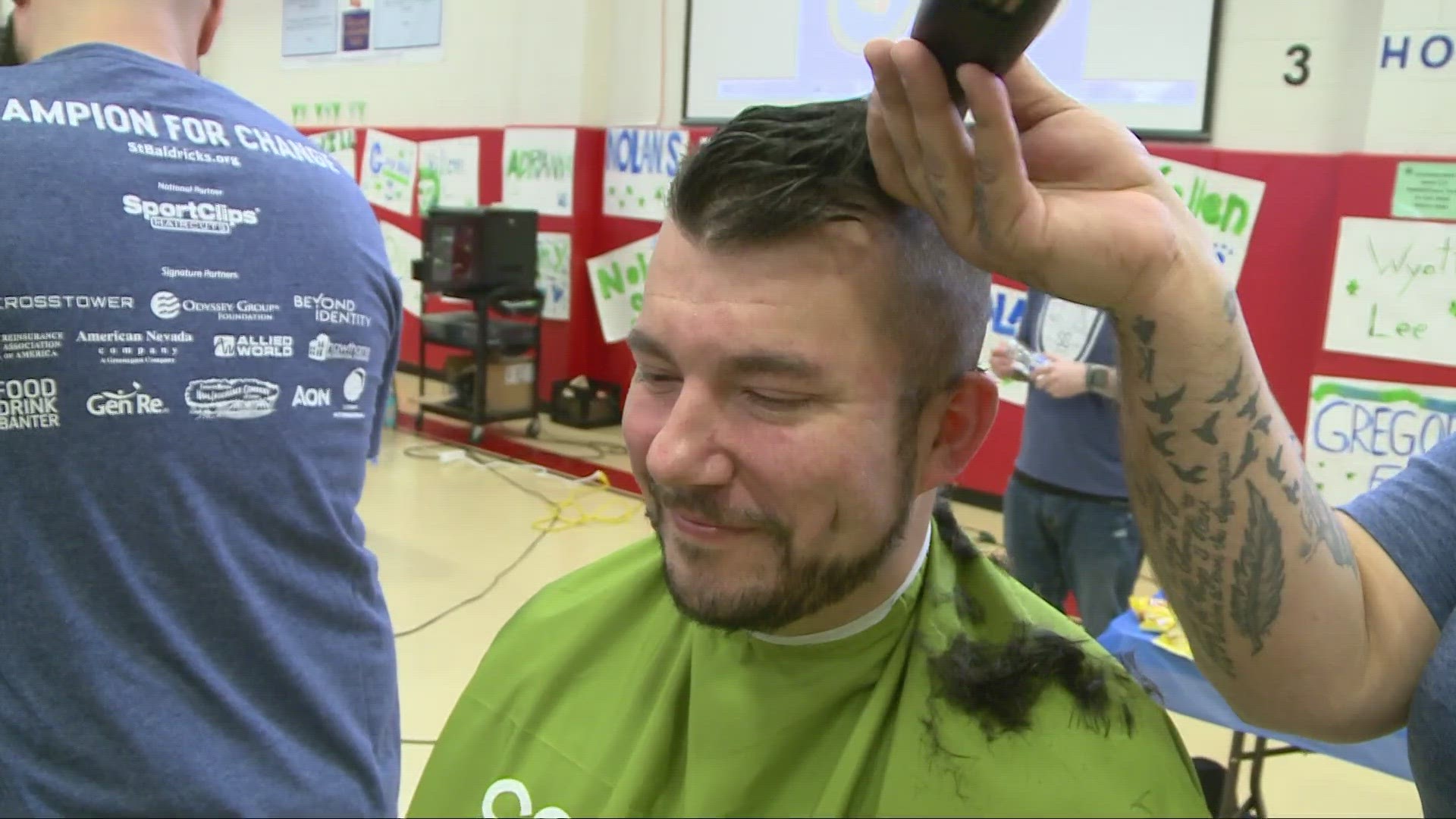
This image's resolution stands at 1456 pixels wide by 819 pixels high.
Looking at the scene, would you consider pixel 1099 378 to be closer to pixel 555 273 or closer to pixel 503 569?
pixel 503 569

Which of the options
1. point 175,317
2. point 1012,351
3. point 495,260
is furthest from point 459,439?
point 175,317

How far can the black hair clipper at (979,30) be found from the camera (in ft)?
2.16

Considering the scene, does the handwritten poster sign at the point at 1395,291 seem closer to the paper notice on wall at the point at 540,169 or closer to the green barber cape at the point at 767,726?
the green barber cape at the point at 767,726

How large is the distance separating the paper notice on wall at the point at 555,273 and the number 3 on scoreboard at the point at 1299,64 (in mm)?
3561

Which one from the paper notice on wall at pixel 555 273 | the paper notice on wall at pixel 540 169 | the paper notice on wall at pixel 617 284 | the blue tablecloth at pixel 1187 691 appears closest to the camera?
the blue tablecloth at pixel 1187 691

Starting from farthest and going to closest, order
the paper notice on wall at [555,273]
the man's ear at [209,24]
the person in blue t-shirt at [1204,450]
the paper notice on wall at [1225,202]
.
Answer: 1. the paper notice on wall at [555,273]
2. the paper notice on wall at [1225,202]
3. the man's ear at [209,24]
4. the person in blue t-shirt at [1204,450]

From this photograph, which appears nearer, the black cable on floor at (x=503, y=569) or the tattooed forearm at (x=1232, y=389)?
the tattooed forearm at (x=1232, y=389)

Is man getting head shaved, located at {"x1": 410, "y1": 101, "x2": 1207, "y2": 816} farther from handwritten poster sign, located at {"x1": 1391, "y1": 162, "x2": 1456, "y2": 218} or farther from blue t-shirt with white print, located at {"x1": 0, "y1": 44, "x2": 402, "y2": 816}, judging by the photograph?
handwritten poster sign, located at {"x1": 1391, "y1": 162, "x2": 1456, "y2": 218}

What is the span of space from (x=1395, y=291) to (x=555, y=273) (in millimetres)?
4072

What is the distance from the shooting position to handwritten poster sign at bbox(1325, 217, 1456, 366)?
3.11 m

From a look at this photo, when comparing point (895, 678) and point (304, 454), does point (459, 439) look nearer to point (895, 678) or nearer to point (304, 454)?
point (304, 454)

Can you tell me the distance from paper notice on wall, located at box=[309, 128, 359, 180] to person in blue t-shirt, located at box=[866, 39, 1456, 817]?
23.1ft

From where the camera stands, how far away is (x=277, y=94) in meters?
8.00

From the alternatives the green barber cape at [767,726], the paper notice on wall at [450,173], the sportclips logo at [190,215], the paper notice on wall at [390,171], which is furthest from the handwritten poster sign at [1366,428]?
the paper notice on wall at [390,171]
